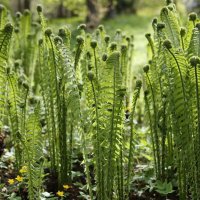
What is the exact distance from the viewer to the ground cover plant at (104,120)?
1926mm

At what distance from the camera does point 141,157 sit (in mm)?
3146

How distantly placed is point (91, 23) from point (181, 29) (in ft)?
41.1

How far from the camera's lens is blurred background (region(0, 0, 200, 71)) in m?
12.2

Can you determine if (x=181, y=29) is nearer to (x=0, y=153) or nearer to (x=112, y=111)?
(x=112, y=111)

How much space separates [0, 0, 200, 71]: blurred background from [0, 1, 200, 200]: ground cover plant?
606 cm

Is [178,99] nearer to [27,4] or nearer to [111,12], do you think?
[27,4]

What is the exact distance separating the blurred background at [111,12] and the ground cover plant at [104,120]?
606 cm

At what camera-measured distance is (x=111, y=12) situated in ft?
66.5

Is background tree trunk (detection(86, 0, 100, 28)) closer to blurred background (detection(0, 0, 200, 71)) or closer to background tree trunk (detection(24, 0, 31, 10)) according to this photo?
blurred background (detection(0, 0, 200, 71))

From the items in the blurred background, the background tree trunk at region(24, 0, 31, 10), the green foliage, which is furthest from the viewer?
the background tree trunk at region(24, 0, 31, 10)

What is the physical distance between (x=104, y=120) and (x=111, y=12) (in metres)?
18.8

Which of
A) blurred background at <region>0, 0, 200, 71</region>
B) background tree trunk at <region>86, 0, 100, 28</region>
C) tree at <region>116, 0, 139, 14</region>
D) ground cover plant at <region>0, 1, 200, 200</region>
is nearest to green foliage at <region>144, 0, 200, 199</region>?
ground cover plant at <region>0, 1, 200, 200</region>

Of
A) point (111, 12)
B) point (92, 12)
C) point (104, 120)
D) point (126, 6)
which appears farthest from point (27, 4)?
point (104, 120)

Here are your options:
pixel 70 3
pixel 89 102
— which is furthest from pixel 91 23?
pixel 89 102
